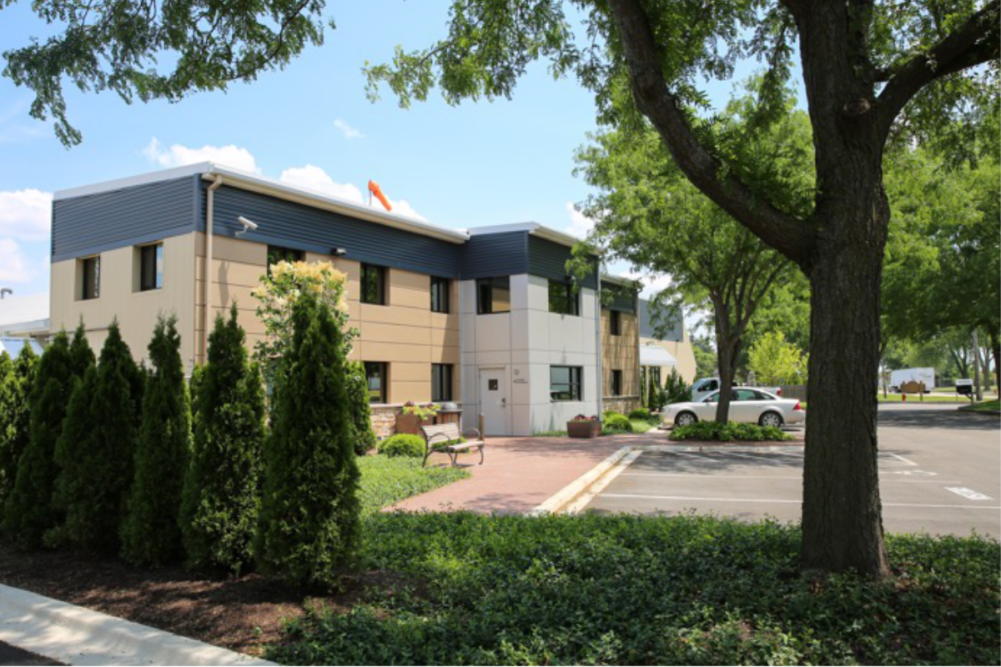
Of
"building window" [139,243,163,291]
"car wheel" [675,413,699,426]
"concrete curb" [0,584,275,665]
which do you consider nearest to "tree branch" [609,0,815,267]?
"concrete curb" [0,584,275,665]

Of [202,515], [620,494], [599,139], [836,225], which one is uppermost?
[599,139]

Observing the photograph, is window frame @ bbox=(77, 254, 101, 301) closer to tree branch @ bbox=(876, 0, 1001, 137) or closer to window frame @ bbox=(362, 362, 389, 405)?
window frame @ bbox=(362, 362, 389, 405)

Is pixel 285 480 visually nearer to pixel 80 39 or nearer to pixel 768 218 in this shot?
pixel 768 218

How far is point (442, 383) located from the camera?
74.0 feet

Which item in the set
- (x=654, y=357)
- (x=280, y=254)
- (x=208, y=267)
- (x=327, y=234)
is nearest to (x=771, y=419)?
(x=654, y=357)

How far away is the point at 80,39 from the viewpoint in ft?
21.6

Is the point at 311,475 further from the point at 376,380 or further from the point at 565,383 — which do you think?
the point at 565,383

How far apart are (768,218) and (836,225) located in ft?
1.58

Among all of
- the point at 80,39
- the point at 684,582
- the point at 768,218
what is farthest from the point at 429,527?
the point at 80,39

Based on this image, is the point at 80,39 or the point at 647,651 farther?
the point at 80,39

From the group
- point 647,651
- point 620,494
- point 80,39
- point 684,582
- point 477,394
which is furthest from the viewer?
point 477,394

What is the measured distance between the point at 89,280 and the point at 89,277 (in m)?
0.08

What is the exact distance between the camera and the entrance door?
22344mm

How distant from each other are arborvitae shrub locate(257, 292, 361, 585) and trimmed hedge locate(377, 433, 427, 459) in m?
10.0
